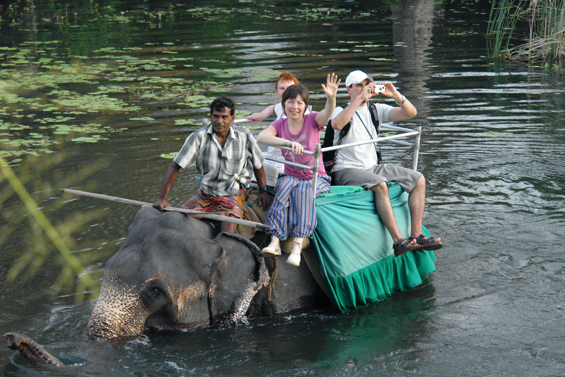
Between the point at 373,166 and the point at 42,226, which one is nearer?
the point at 373,166

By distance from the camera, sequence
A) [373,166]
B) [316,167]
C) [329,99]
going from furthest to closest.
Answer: [373,166], [329,99], [316,167]

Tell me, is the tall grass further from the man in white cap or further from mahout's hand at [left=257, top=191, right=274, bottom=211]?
mahout's hand at [left=257, top=191, right=274, bottom=211]

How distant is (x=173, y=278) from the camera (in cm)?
445

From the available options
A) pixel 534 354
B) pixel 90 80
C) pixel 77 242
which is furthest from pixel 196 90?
pixel 534 354

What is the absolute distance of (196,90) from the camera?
41.3ft

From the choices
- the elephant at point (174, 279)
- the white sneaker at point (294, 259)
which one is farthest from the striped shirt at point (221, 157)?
the white sneaker at point (294, 259)

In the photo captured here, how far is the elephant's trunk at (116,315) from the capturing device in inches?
173

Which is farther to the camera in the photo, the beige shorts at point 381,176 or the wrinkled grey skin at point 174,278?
the beige shorts at point 381,176

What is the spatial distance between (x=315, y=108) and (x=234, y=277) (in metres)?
6.98

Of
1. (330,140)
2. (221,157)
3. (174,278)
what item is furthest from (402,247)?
(174,278)

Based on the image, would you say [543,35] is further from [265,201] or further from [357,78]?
[265,201]

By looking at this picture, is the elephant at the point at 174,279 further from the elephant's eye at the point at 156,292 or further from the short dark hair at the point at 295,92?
the short dark hair at the point at 295,92

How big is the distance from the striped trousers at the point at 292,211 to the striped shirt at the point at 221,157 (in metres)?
0.35

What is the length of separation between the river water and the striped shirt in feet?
3.60
